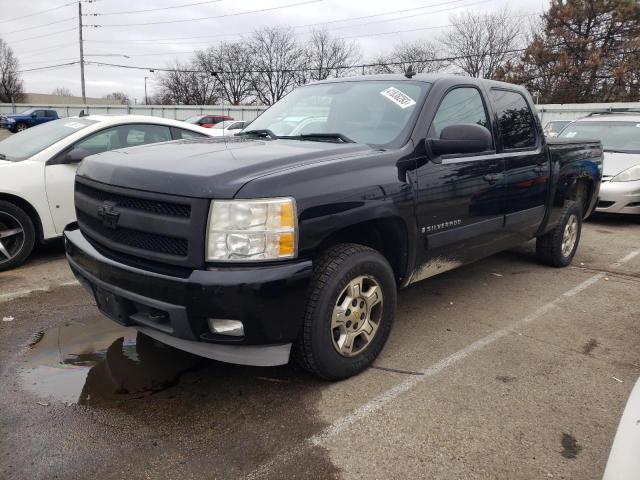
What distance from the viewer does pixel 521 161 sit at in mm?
4336

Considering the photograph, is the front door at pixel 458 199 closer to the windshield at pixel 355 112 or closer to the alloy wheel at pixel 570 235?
the windshield at pixel 355 112

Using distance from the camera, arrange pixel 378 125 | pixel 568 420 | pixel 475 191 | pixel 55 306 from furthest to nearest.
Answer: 1. pixel 55 306
2. pixel 475 191
3. pixel 378 125
4. pixel 568 420

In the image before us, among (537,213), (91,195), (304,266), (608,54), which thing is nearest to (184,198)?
(304,266)

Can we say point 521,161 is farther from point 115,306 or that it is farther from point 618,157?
point 618,157

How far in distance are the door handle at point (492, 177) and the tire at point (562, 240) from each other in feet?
5.63

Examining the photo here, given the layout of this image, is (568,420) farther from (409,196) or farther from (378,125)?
(378,125)

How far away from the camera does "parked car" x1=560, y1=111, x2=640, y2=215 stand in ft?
26.4

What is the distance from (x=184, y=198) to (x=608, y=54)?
126ft

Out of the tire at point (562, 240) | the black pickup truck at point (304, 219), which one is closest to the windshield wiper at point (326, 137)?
the black pickup truck at point (304, 219)

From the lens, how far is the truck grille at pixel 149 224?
2.50 m

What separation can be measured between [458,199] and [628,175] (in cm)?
596

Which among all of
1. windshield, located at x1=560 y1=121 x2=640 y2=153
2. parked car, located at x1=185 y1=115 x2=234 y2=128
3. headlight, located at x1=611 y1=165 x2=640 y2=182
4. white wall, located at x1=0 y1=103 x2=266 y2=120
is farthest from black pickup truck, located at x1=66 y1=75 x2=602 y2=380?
white wall, located at x1=0 y1=103 x2=266 y2=120

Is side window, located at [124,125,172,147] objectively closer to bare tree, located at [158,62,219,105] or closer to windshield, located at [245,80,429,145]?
windshield, located at [245,80,429,145]

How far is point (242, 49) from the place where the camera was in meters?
61.2
